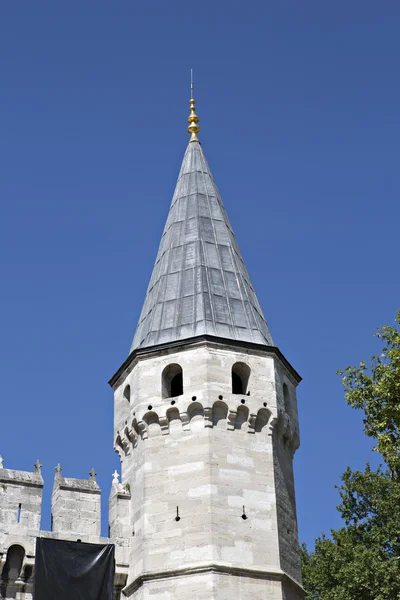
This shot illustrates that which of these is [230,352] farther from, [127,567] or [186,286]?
[127,567]

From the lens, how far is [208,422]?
68.2 ft

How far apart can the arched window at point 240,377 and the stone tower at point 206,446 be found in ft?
0.11

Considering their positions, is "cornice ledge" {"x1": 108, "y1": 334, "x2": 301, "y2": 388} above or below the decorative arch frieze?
above

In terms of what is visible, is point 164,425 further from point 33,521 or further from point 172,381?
point 33,521

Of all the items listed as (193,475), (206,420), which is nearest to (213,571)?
(193,475)

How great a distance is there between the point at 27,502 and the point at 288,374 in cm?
628

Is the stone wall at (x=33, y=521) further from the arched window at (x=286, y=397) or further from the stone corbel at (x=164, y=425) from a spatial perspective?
the arched window at (x=286, y=397)

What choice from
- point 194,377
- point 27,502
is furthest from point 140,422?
point 27,502

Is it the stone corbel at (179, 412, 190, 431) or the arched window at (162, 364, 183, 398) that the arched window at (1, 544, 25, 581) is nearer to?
the stone corbel at (179, 412, 190, 431)

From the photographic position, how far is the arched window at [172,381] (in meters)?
21.8

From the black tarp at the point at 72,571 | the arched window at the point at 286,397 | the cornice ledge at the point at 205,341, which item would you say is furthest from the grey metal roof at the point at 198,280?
the black tarp at the point at 72,571

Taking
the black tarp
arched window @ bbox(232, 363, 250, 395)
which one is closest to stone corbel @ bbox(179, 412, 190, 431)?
arched window @ bbox(232, 363, 250, 395)

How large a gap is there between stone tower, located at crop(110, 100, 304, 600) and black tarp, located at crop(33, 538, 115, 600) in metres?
0.58

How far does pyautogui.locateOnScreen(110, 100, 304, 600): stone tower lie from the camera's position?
64.7 ft
